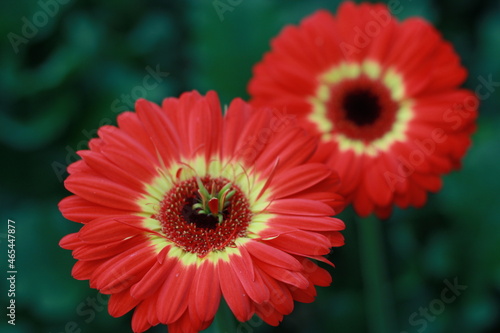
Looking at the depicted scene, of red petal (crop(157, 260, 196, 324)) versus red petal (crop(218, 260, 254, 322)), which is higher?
red petal (crop(157, 260, 196, 324))

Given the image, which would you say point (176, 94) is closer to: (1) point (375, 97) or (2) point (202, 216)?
(1) point (375, 97)

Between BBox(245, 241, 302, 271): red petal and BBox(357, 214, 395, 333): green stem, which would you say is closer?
BBox(245, 241, 302, 271): red petal

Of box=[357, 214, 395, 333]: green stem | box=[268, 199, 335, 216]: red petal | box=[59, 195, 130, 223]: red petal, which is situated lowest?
box=[357, 214, 395, 333]: green stem

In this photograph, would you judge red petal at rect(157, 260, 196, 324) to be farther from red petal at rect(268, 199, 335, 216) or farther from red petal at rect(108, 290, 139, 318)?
red petal at rect(268, 199, 335, 216)

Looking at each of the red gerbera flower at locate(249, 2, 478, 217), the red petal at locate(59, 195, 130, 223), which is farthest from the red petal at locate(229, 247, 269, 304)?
the red gerbera flower at locate(249, 2, 478, 217)

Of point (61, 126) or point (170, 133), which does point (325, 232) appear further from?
point (61, 126)

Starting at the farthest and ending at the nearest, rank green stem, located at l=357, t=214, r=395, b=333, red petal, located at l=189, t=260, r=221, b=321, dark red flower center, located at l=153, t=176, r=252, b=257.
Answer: green stem, located at l=357, t=214, r=395, b=333
dark red flower center, located at l=153, t=176, r=252, b=257
red petal, located at l=189, t=260, r=221, b=321

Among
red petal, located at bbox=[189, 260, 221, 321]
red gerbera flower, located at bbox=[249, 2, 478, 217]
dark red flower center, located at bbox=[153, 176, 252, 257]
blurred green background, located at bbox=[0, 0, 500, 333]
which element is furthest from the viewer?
blurred green background, located at bbox=[0, 0, 500, 333]
